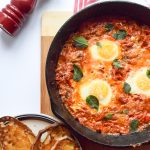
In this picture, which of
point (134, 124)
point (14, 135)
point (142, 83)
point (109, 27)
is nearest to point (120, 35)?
point (109, 27)

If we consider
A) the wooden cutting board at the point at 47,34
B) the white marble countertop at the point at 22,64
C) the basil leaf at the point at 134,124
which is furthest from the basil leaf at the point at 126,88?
the white marble countertop at the point at 22,64

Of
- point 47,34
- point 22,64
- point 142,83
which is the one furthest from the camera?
point 22,64

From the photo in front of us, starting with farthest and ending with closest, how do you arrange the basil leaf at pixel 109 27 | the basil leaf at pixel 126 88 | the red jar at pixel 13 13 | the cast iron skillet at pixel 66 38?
the red jar at pixel 13 13 → the basil leaf at pixel 109 27 → the basil leaf at pixel 126 88 → the cast iron skillet at pixel 66 38

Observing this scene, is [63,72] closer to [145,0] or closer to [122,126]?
[122,126]

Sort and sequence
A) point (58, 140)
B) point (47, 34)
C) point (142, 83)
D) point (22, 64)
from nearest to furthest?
1. point (58, 140)
2. point (142, 83)
3. point (47, 34)
4. point (22, 64)

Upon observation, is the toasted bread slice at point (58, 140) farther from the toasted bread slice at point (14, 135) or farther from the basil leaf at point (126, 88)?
the basil leaf at point (126, 88)

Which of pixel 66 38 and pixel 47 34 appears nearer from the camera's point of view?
pixel 66 38

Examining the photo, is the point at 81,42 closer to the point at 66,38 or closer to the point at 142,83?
the point at 66,38
